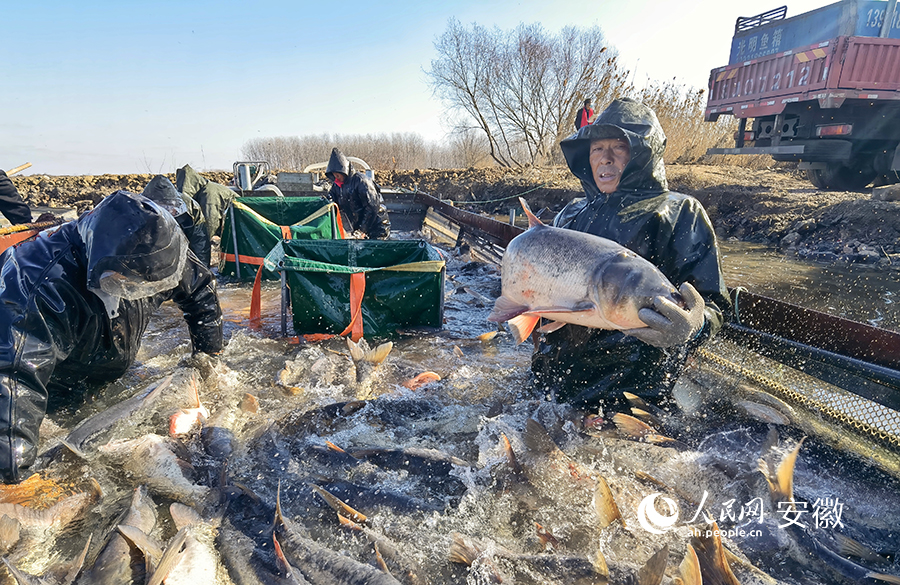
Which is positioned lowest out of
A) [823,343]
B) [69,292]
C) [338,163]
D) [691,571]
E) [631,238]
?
[691,571]

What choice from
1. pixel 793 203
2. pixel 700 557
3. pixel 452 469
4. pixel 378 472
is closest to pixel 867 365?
pixel 700 557

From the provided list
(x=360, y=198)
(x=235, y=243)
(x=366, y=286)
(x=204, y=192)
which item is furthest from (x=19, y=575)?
(x=360, y=198)

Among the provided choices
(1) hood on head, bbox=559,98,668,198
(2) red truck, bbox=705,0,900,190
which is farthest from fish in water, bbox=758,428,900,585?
(2) red truck, bbox=705,0,900,190

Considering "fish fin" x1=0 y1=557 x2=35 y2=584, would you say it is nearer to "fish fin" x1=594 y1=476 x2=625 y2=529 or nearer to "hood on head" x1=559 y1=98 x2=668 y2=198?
"fish fin" x1=594 y1=476 x2=625 y2=529

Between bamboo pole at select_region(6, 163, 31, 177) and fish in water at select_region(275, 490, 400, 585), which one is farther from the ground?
bamboo pole at select_region(6, 163, 31, 177)

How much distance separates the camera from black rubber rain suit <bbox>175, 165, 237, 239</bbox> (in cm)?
719

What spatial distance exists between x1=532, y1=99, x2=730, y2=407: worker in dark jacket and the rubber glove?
14.8 inches

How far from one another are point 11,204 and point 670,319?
35.3 ft

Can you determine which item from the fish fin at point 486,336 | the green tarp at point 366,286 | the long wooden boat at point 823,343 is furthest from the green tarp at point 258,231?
the long wooden boat at point 823,343

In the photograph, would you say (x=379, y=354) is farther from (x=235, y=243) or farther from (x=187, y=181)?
(x=187, y=181)

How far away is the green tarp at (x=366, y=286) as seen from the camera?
4852mm

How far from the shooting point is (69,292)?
2.61 metres

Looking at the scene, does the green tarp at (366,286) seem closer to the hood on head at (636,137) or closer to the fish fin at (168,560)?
the hood on head at (636,137)

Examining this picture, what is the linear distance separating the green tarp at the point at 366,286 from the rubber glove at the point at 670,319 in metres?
3.36
